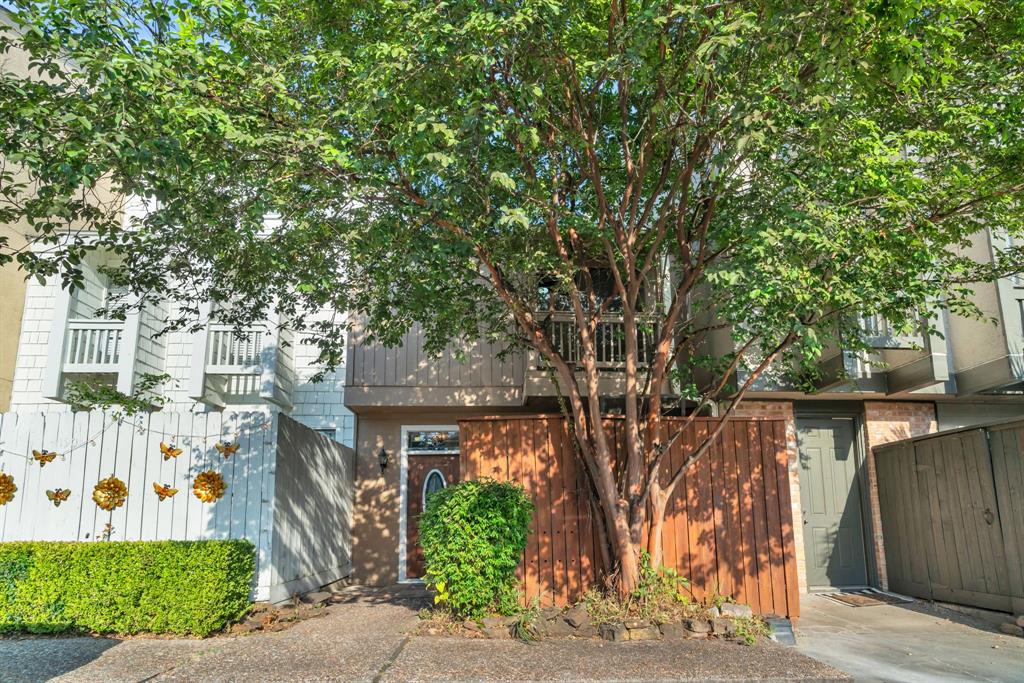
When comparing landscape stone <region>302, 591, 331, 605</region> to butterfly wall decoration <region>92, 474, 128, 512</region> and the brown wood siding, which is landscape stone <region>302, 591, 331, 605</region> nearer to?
butterfly wall decoration <region>92, 474, 128, 512</region>

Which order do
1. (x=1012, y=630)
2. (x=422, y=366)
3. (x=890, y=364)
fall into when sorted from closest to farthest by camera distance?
(x=1012, y=630)
(x=890, y=364)
(x=422, y=366)

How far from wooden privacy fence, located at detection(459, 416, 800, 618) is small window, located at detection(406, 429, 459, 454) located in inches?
152

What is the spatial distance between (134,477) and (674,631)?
559 centimetres

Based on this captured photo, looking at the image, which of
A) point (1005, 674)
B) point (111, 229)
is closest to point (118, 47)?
point (111, 229)

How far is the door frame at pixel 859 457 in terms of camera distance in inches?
387

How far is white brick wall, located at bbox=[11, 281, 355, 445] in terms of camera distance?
1156 centimetres

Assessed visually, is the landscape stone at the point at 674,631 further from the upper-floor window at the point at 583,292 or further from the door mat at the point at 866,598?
the upper-floor window at the point at 583,292

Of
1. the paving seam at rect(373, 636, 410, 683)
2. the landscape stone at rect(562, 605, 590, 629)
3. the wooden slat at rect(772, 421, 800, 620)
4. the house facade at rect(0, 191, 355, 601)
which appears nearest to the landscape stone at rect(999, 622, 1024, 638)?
the wooden slat at rect(772, 421, 800, 620)

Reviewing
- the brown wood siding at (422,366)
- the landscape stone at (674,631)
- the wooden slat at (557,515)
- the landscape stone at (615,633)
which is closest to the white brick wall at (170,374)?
the brown wood siding at (422,366)

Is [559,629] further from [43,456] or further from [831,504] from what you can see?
[43,456]

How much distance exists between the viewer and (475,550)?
21.5ft

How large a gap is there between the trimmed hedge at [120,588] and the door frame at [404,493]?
180 inches

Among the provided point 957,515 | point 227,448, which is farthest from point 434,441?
point 957,515

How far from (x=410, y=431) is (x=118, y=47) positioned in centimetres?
721
